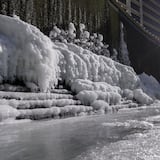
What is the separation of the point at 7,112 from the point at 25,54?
1.94 m

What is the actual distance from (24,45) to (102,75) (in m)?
6.64

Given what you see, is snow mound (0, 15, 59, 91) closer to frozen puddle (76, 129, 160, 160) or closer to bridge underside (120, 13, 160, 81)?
frozen puddle (76, 129, 160, 160)

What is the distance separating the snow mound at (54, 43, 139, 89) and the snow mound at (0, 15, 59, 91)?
186 cm

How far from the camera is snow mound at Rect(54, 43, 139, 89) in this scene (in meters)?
11.0

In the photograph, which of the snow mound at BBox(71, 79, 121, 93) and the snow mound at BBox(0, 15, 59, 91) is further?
the snow mound at BBox(71, 79, 121, 93)

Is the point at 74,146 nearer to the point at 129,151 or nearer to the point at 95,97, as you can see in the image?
the point at 129,151

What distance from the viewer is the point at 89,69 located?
43.3ft

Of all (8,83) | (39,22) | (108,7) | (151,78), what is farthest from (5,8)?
(151,78)

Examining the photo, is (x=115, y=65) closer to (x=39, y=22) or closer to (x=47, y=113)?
(x=39, y=22)

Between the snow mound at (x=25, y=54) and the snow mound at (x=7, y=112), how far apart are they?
38.3 inches

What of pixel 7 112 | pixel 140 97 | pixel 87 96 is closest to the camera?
pixel 7 112

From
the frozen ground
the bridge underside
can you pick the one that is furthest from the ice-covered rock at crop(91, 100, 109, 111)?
the bridge underside

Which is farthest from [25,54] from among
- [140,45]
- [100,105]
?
[140,45]

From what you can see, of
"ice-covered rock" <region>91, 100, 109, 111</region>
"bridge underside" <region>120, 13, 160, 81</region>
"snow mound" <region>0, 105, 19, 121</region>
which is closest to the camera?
"snow mound" <region>0, 105, 19, 121</region>
